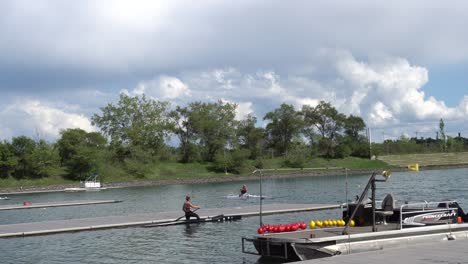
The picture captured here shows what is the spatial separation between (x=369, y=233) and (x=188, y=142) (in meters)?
130

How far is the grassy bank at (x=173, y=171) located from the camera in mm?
120062

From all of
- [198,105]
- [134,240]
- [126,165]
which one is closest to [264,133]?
[198,105]

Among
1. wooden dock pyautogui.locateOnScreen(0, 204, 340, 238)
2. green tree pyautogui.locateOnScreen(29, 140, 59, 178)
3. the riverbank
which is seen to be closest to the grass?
the riverbank

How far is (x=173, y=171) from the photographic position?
140 metres

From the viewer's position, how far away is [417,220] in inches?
947

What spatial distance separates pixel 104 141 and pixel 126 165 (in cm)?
790

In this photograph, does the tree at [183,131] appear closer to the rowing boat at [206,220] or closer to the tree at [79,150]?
the tree at [79,150]

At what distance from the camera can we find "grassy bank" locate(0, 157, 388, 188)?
120 metres

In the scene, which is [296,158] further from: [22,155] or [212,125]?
[22,155]

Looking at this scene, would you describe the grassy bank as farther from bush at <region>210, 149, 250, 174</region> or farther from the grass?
the grass

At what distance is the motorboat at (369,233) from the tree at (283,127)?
142m

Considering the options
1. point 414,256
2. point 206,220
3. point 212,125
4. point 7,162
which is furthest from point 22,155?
point 414,256

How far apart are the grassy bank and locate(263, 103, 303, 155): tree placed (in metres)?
10.5

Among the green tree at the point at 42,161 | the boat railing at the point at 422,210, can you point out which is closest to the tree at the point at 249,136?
the green tree at the point at 42,161
